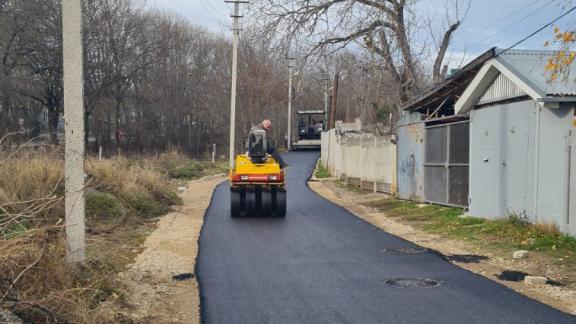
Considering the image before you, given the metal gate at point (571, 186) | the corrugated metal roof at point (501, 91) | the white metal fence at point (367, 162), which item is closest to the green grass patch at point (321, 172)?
the white metal fence at point (367, 162)

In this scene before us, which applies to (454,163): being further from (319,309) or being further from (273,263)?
(319,309)

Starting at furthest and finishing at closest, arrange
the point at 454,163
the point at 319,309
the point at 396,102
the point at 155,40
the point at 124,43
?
1. the point at 155,40
2. the point at 124,43
3. the point at 396,102
4. the point at 454,163
5. the point at 319,309

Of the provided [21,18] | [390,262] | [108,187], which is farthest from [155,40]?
[390,262]

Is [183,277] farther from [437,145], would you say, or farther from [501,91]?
[437,145]

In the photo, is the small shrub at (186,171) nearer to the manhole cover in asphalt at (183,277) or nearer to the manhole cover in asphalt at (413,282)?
the manhole cover in asphalt at (183,277)

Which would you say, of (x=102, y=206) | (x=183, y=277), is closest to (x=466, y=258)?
(x=183, y=277)

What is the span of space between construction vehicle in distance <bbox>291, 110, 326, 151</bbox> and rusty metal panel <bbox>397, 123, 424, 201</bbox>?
3485 cm

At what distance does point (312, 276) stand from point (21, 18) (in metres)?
35.4

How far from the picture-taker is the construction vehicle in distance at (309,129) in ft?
182

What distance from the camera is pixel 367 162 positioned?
81.5 ft

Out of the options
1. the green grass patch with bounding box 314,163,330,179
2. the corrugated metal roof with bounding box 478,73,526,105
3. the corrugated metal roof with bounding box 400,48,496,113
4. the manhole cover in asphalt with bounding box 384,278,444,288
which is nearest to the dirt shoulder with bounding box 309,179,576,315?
the manhole cover in asphalt with bounding box 384,278,444,288

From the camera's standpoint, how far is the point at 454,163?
54.1 feet

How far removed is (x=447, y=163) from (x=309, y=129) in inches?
1557

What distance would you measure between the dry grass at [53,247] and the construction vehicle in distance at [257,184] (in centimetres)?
256
